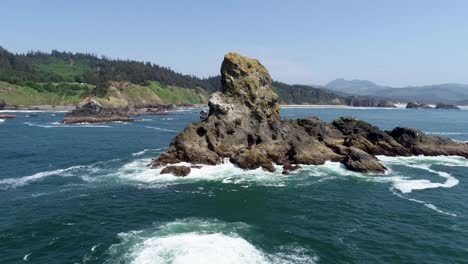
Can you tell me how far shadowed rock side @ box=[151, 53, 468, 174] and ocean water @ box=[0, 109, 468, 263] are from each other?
145 inches

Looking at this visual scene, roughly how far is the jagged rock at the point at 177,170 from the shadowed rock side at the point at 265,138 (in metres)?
5.07

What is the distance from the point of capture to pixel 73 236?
39.5m

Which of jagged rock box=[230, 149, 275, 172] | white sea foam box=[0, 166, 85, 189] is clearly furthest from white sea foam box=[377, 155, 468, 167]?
white sea foam box=[0, 166, 85, 189]

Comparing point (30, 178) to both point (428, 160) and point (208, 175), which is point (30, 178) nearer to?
point (208, 175)

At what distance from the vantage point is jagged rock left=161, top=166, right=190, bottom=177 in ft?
209

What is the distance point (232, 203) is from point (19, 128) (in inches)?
4498

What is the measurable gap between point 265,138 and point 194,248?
4354cm

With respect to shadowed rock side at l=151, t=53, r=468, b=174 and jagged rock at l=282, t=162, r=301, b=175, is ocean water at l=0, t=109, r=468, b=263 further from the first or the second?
shadowed rock side at l=151, t=53, r=468, b=174

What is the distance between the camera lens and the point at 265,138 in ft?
255

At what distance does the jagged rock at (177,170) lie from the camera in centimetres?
6369

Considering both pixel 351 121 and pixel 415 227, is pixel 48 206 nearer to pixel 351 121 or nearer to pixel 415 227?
pixel 415 227

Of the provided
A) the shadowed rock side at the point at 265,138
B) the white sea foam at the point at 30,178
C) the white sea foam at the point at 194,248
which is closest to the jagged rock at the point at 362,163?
the shadowed rock side at the point at 265,138

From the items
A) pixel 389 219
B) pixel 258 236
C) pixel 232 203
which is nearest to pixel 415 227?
pixel 389 219

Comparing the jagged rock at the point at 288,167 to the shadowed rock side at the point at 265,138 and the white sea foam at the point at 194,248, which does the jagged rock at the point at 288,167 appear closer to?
the shadowed rock side at the point at 265,138
